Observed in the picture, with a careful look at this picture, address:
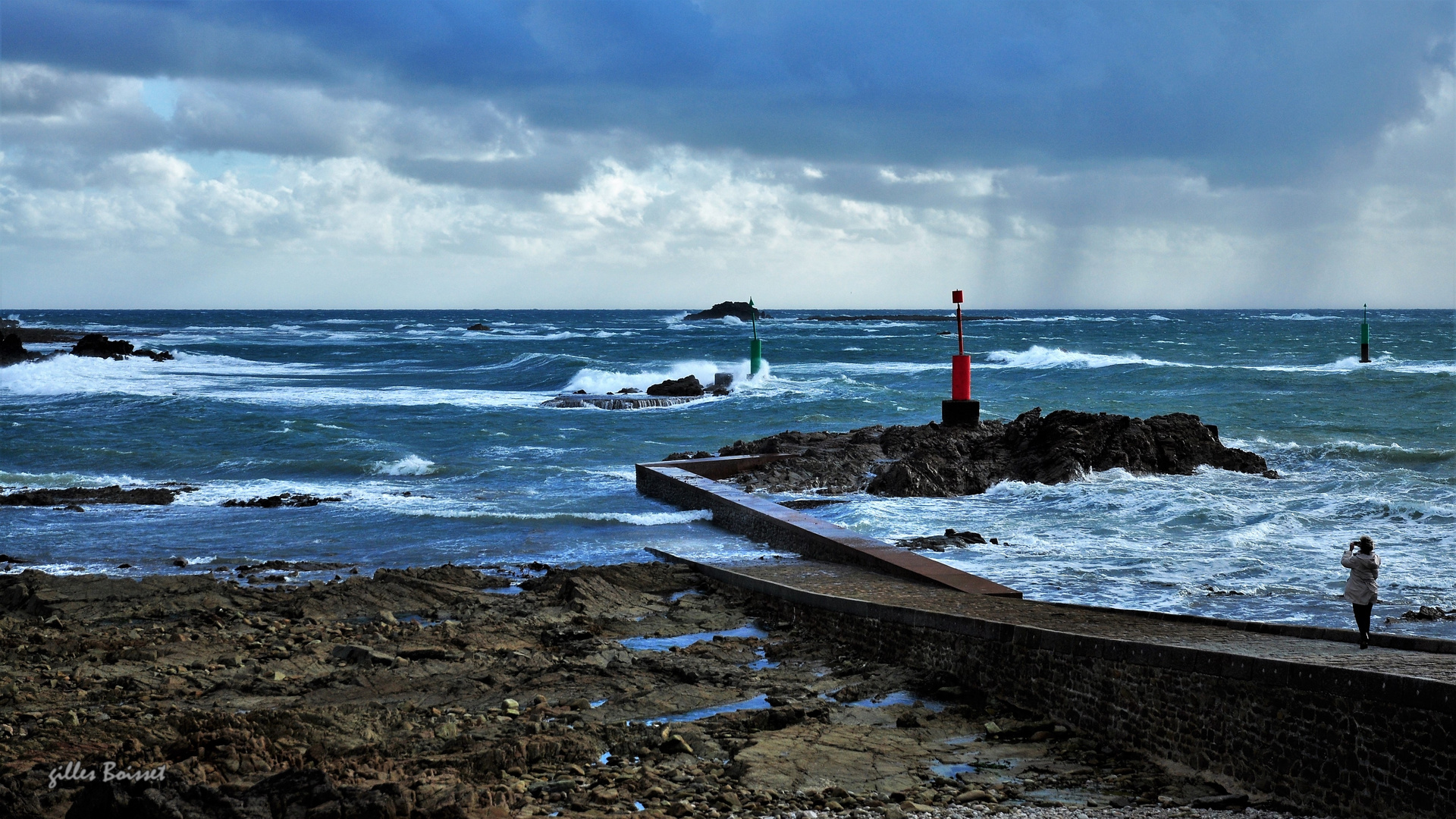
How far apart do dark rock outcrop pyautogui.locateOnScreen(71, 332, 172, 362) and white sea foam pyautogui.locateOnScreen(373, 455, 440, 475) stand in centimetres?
3511

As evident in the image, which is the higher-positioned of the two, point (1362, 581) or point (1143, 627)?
point (1362, 581)

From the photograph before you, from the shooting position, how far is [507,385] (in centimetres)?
4212

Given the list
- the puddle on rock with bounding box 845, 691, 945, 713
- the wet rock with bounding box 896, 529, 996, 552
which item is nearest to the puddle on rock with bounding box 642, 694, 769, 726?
the puddle on rock with bounding box 845, 691, 945, 713

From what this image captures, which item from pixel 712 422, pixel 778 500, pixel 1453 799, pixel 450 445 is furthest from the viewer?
pixel 712 422

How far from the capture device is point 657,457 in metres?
22.1

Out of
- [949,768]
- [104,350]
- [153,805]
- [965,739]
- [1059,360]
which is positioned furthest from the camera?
[1059,360]

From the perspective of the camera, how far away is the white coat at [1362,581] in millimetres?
7207

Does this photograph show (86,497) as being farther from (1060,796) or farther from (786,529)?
(1060,796)

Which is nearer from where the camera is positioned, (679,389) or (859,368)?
(679,389)

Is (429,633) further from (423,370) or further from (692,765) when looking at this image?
(423,370)

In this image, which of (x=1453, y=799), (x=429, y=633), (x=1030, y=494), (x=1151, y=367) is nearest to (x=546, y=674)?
(x=429, y=633)

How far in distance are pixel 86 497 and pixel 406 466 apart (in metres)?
5.25

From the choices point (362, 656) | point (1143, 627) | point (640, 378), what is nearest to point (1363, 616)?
point (1143, 627)

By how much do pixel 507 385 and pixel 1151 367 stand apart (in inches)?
978
